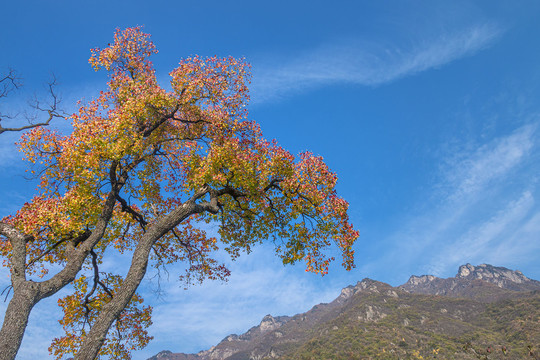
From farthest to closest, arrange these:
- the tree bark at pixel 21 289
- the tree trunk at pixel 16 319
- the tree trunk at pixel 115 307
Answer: the tree trunk at pixel 115 307
the tree bark at pixel 21 289
the tree trunk at pixel 16 319

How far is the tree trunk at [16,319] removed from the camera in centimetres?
898

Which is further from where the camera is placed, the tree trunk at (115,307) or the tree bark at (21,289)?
the tree trunk at (115,307)

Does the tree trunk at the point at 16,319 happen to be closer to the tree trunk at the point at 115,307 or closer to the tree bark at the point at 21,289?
the tree bark at the point at 21,289

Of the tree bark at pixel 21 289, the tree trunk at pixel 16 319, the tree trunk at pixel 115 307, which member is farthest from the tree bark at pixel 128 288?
the tree bark at pixel 21 289

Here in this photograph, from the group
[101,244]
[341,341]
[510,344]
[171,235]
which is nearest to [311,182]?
[171,235]

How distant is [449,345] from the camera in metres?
114

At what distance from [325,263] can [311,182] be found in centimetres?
387

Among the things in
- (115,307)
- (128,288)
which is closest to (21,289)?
(115,307)

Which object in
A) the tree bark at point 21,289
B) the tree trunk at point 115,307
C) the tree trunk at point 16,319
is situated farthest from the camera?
the tree trunk at point 115,307

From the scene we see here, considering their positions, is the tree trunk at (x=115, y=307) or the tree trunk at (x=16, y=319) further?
the tree trunk at (x=115, y=307)

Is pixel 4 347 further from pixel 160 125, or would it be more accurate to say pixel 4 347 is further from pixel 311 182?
pixel 311 182

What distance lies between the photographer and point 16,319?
943 centimetres

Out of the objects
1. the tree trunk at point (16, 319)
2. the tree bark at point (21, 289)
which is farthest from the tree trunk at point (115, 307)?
the tree bark at point (21, 289)

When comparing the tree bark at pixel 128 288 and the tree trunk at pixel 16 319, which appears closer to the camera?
the tree trunk at pixel 16 319
